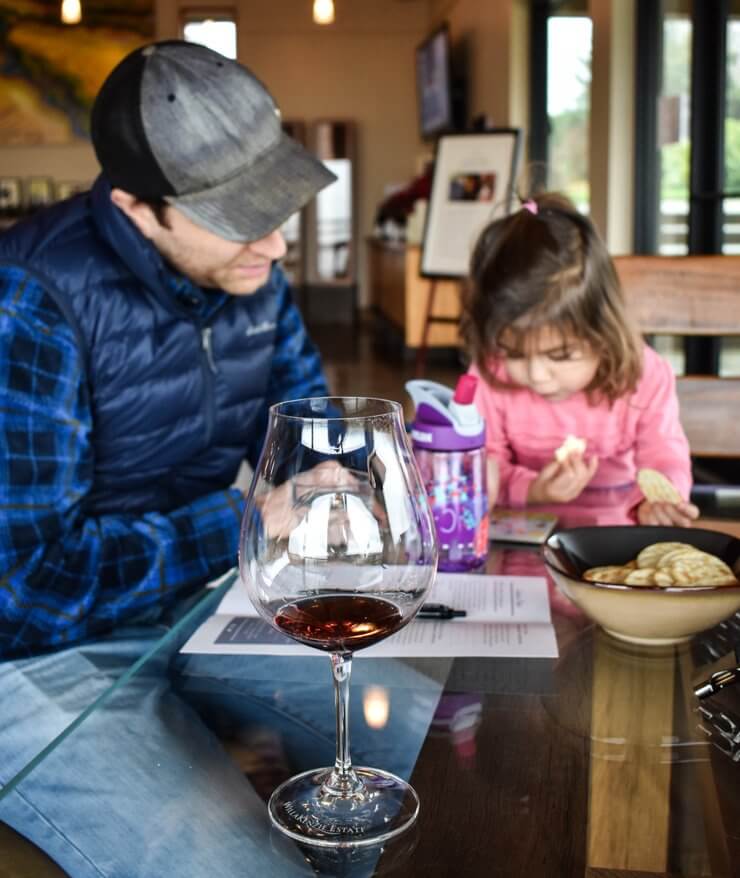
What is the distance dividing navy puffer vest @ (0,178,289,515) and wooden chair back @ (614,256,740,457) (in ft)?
2.10

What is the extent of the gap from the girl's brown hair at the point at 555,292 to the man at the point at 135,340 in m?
0.39

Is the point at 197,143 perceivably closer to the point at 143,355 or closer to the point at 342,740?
the point at 143,355

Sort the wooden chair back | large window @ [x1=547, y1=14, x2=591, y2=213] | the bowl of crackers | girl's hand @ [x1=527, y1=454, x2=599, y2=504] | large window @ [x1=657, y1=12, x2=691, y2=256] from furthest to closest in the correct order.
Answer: large window @ [x1=547, y1=14, x2=591, y2=213]
large window @ [x1=657, y1=12, x2=691, y2=256]
the wooden chair back
girl's hand @ [x1=527, y1=454, x2=599, y2=504]
the bowl of crackers

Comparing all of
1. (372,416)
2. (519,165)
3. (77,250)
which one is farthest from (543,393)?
(519,165)

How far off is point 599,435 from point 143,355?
2.77 ft

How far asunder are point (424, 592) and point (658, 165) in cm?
461

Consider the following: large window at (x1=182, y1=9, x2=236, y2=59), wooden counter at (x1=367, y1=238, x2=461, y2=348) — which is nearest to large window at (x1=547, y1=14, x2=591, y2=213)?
wooden counter at (x1=367, y1=238, x2=461, y2=348)

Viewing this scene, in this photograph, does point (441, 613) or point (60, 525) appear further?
point (60, 525)

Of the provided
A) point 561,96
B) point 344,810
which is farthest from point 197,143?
point 561,96

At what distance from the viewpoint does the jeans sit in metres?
0.68

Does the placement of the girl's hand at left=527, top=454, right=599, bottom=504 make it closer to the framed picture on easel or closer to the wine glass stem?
the wine glass stem

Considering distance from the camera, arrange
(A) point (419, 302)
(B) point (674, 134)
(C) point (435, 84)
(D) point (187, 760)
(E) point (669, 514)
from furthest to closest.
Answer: (C) point (435, 84), (A) point (419, 302), (B) point (674, 134), (E) point (669, 514), (D) point (187, 760)

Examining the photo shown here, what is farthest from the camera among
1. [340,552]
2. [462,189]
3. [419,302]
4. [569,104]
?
[419,302]

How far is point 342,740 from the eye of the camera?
69 cm
